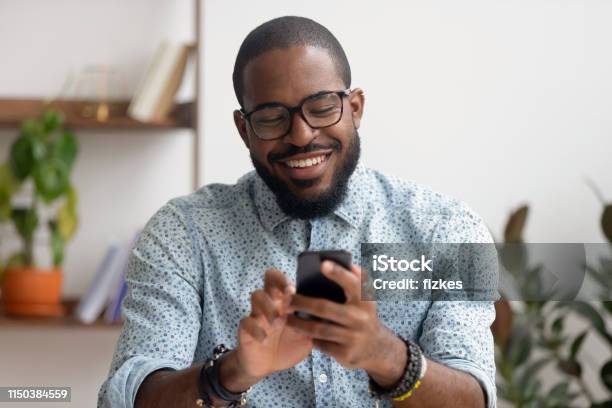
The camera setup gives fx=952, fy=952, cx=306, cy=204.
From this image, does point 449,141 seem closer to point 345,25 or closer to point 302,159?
point 345,25

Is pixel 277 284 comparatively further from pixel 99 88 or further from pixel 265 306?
pixel 99 88

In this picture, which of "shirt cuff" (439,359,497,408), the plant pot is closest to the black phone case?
"shirt cuff" (439,359,497,408)

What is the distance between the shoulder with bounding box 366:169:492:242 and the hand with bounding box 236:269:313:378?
1.38 ft

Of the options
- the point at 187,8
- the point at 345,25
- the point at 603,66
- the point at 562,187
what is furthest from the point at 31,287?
the point at 603,66

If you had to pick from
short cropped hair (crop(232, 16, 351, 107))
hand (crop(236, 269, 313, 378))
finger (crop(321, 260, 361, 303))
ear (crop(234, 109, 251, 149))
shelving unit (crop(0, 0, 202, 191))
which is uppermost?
short cropped hair (crop(232, 16, 351, 107))

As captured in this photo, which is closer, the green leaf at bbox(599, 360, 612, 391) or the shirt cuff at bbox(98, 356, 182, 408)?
the shirt cuff at bbox(98, 356, 182, 408)

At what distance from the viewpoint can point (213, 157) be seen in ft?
8.96

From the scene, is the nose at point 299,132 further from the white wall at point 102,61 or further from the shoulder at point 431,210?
the white wall at point 102,61

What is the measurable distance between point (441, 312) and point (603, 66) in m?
1.63

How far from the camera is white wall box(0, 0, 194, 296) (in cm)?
282

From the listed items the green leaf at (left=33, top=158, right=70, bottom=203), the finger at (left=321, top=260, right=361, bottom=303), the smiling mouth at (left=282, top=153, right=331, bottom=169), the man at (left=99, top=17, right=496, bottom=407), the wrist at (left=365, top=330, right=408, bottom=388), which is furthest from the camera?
the green leaf at (left=33, top=158, right=70, bottom=203)

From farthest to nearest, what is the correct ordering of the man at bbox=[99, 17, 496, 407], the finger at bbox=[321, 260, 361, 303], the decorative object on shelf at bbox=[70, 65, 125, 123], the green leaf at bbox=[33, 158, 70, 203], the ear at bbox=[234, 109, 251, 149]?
the decorative object on shelf at bbox=[70, 65, 125, 123] < the green leaf at bbox=[33, 158, 70, 203] < the ear at bbox=[234, 109, 251, 149] < the man at bbox=[99, 17, 496, 407] < the finger at bbox=[321, 260, 361, 303]

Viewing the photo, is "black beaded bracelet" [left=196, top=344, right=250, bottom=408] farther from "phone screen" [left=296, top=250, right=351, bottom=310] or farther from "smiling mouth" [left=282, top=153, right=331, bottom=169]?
"smiling mouth" [left=282, top=153, right=331, bottom=169]

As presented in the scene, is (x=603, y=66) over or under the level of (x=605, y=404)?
over
